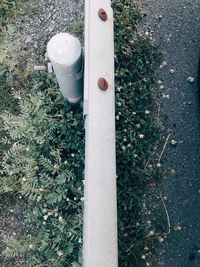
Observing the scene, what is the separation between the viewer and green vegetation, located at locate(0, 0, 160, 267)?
12.4 feet

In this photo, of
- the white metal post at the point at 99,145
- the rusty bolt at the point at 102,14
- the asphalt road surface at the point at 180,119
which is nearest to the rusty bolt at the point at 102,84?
the white metal post at the point at 99,145

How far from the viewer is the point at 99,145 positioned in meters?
2.81

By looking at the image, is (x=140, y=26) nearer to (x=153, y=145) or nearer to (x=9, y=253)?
(x=153, y=145)

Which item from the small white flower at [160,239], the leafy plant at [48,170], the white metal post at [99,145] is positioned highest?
the white metal post at [99,145]

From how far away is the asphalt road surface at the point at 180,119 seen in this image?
3.88 meters

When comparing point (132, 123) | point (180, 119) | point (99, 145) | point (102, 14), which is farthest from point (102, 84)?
point (180, 119)

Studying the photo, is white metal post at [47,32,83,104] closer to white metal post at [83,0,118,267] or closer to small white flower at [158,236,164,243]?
white metal post at [83,0,118,267]

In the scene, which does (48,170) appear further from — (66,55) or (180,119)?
(180,119)

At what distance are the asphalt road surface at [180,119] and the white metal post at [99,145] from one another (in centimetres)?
134

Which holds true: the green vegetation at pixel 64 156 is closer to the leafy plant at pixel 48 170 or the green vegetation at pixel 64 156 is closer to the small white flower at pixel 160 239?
the leafy plant at pixel 48 170

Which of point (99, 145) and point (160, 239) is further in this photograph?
point (160, 239)

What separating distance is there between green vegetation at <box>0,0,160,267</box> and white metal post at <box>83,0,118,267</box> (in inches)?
41.2

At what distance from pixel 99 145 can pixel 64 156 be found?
1.32 m

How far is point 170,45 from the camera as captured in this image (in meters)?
4.53
